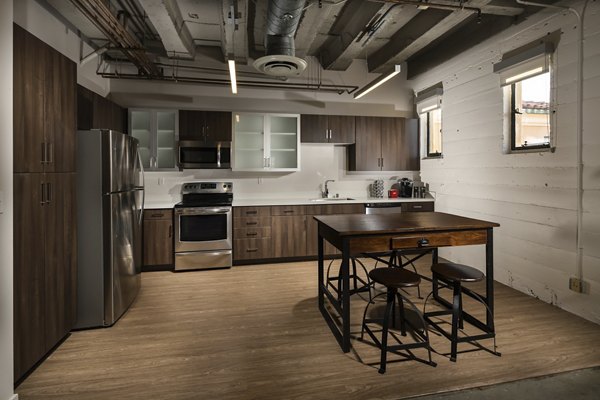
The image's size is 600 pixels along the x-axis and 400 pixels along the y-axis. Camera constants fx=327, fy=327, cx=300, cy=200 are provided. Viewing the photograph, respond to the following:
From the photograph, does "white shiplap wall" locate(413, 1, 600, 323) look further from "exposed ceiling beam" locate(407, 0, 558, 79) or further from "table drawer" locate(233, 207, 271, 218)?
"table drawer" locate(233, 207, 271, 218)

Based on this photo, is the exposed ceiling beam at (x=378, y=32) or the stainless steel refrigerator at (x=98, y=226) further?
the exposed ceiling beam at (x=378, y=32)

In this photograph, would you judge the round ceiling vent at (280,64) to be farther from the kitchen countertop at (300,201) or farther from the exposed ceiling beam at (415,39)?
the kitchen countertop at (300,201)

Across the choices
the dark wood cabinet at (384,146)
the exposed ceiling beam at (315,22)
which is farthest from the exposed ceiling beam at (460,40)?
the exposed ceiling beam at (315,22)

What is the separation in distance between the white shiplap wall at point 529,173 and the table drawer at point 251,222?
272cm

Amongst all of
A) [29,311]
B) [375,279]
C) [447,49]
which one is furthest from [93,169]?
[447,49]

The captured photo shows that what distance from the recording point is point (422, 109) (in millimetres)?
5398

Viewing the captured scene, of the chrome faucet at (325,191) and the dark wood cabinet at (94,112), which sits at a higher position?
the dark wood cabinet at (94,112)

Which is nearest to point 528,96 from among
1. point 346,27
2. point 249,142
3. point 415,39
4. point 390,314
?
point 415,39

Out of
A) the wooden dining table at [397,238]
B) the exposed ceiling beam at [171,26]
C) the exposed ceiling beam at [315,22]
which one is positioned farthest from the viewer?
the exposed ceiling beam at [315,22]

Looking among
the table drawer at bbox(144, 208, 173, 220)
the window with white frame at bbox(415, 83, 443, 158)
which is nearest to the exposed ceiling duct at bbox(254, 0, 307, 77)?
the table drawer at bbox(144, 208, 173, 220)

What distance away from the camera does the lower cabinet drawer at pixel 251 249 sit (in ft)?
15.3

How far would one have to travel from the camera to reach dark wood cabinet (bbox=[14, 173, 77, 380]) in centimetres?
200

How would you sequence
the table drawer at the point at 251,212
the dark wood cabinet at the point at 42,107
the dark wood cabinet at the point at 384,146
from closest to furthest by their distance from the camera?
the dark wood cabinet at the point at 42,107, the table drawer at the point at 251,212, the dark wood cabinet at the point at 384,146

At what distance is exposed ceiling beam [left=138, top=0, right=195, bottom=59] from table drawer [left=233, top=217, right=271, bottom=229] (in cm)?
241
